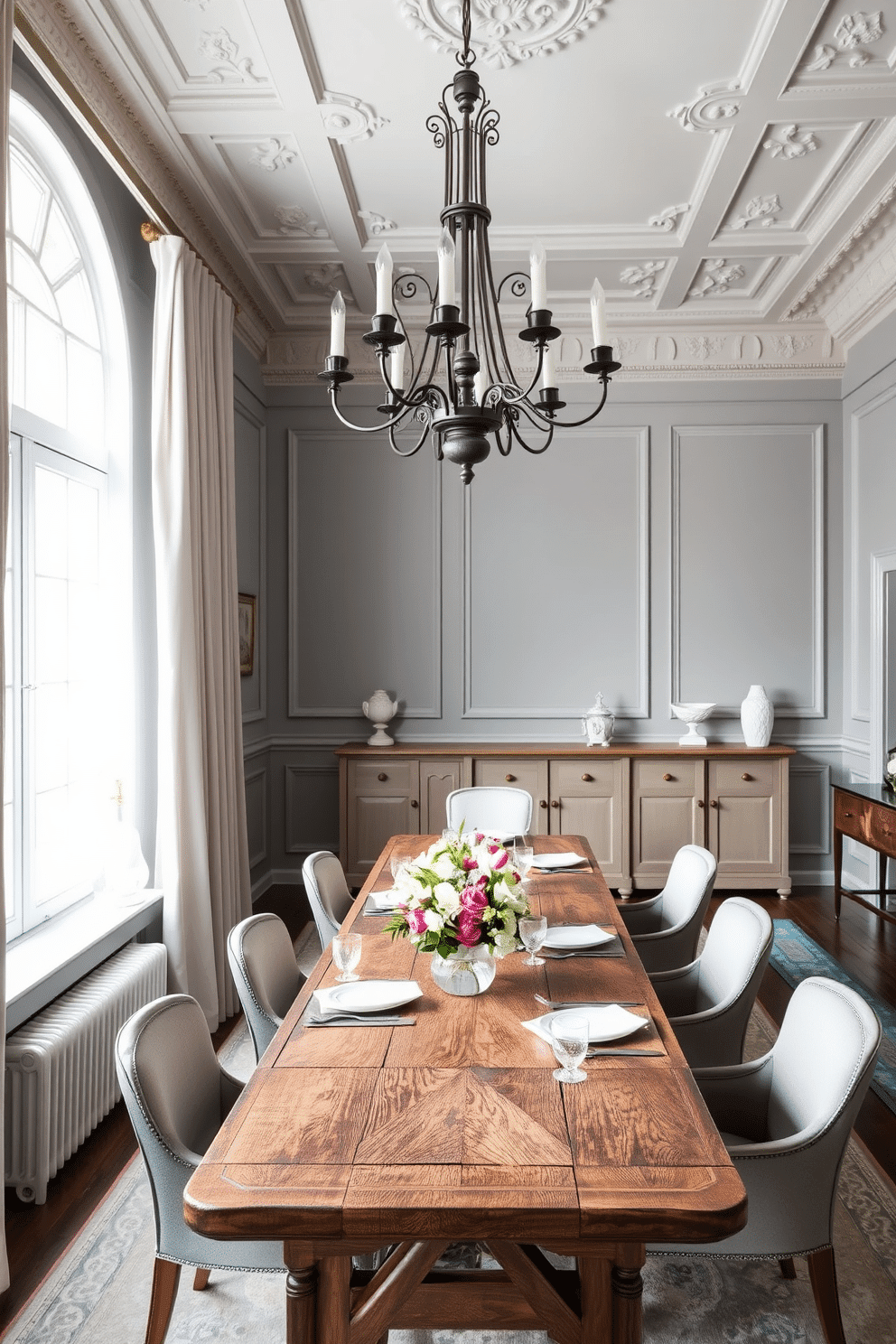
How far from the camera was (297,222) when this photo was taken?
168 inches

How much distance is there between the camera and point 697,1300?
2010 mm

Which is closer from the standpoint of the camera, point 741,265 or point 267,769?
point 741,265

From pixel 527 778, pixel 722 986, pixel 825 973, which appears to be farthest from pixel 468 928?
pixel 527 778

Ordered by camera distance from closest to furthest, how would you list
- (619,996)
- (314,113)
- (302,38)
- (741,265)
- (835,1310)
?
(835,1310)
(619,996)
(302,38)
(314,113)
(741,265)

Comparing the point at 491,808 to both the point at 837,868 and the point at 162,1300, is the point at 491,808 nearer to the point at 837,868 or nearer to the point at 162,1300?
the point at 837,868

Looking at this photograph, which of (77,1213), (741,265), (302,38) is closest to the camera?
(77,1213)

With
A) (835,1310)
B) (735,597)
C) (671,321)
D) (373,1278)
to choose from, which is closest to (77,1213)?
(373,1278)

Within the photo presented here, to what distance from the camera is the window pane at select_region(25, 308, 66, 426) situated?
2.96 metres

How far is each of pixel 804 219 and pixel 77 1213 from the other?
192 inches

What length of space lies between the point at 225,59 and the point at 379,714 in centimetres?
344

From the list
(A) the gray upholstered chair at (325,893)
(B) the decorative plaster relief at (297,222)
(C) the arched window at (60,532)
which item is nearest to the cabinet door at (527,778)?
(A) the gray upholstered chair at (325,893)

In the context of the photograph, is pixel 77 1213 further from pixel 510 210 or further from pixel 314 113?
pixel 510 210

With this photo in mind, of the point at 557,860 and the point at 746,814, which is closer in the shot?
the point at 557,860

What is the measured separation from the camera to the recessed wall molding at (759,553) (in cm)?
562
